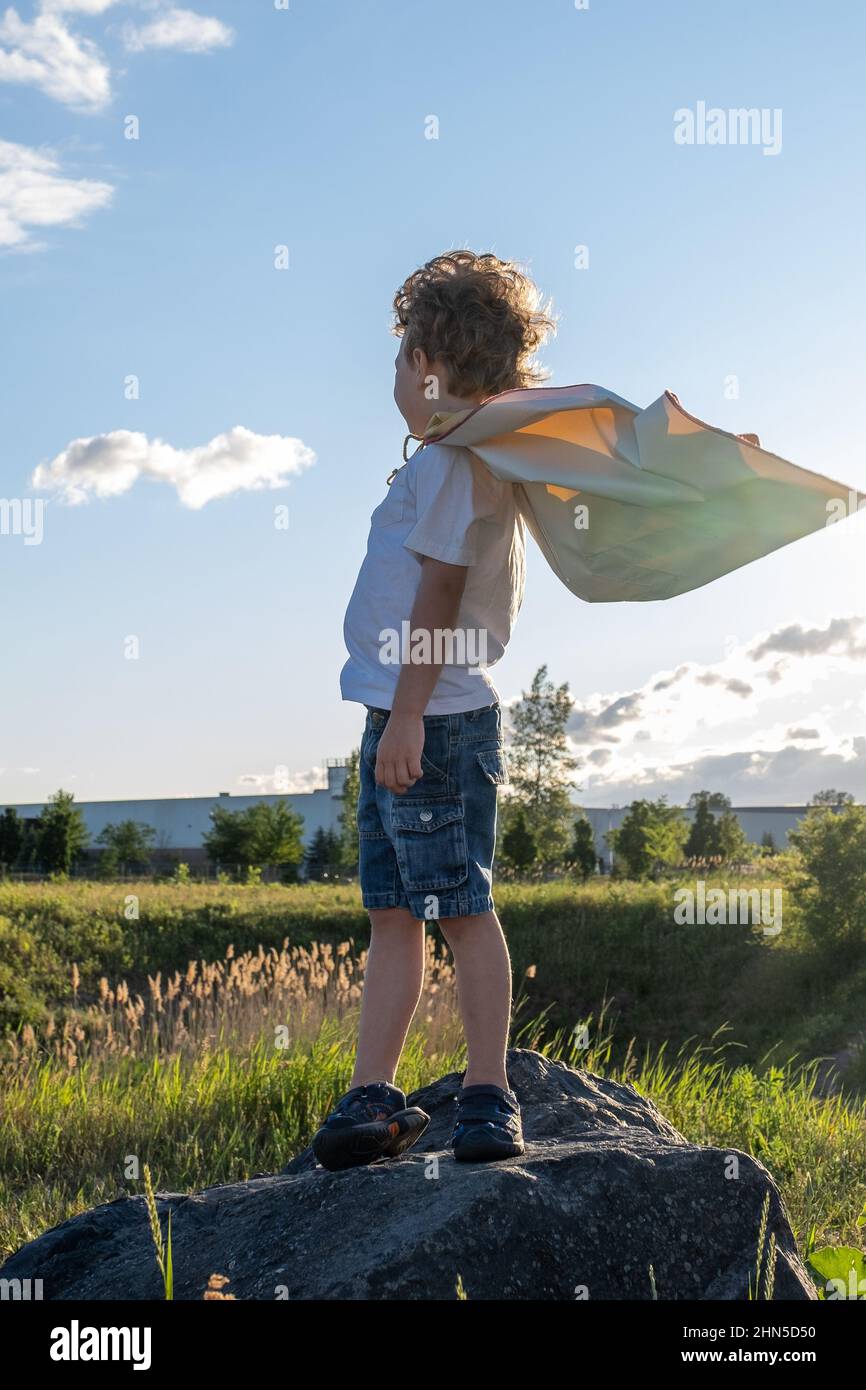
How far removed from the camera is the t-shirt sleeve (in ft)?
9.77

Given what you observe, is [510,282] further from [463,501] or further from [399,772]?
[399,772]

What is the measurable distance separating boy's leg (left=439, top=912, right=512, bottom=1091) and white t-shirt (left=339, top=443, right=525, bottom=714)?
583mm

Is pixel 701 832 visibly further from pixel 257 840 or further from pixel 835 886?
pixel 835 886

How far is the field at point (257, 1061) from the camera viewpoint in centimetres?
511

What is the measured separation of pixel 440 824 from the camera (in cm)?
301

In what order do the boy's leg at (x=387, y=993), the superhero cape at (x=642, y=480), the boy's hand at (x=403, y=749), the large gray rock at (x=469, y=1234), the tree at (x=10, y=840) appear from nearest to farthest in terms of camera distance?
the large gray rock at (x=469, y=1234) → the boy's hand at (x=403, y=749) → the superhero cape at (x=642, y=480) → the boy's leg at (x=387, y=993) → the tree at (x=10, y=840)

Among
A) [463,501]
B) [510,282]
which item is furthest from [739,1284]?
[510,282]

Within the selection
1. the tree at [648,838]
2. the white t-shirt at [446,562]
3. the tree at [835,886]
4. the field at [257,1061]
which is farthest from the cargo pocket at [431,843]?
the tree at [648,838]

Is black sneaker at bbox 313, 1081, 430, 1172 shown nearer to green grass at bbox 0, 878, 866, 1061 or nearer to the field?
the field

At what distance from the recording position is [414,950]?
321cm

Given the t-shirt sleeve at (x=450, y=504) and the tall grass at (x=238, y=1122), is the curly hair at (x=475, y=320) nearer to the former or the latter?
the t-shirt sleeve at (x=450, y=504)

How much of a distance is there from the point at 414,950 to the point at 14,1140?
136 inches

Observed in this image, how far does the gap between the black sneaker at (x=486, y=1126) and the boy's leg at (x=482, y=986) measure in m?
0.04

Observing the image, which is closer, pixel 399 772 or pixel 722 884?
pixel 399 772
